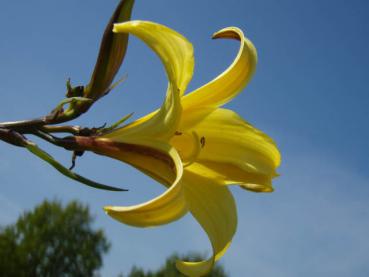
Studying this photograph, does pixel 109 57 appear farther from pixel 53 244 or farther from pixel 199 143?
pixel 53 244

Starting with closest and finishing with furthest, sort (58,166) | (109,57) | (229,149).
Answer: (58,166), (109,57), (229,149)

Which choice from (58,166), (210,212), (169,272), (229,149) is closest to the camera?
(58,166)

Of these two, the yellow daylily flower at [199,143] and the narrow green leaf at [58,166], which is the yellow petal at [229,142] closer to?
the yellow daylily flower at [199,143]

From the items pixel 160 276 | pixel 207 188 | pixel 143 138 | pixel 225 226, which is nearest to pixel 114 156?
pixel 143 138

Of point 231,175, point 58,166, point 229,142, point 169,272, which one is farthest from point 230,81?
point 169,272

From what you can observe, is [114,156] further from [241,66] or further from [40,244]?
[40,244]

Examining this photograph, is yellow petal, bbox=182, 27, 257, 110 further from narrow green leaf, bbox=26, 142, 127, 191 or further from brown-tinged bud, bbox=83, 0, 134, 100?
narrow green leaf, bbox=26, 142, 127, 191
